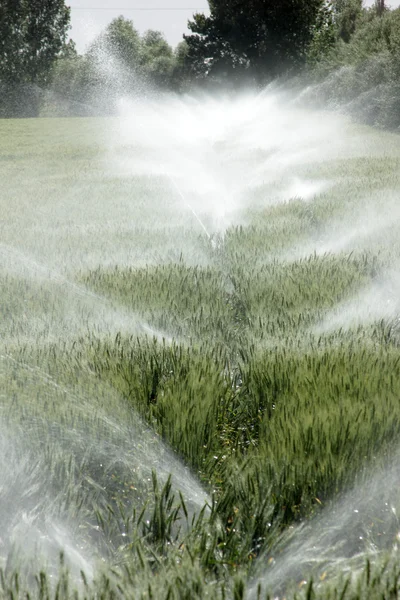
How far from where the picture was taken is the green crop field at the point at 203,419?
116 cm

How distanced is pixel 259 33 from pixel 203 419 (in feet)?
131

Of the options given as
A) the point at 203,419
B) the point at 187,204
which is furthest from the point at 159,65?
the point at 203,419

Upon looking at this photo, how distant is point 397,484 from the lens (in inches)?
54.4

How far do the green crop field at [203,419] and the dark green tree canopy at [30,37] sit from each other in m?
35.5

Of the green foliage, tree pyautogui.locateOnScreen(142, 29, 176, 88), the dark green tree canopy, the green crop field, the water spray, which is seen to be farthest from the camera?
tree pyautogui.locateOnScreen(142, 29, 176, 88)

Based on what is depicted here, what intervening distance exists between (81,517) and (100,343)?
0.91 metres

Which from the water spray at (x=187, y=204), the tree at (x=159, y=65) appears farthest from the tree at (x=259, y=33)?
the water spray at (x=187, y=204)

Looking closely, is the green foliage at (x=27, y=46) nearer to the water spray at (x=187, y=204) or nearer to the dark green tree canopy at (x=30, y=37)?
the dark green tree canopy at (x=30, y=37)

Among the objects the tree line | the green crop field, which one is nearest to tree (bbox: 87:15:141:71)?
the tree line

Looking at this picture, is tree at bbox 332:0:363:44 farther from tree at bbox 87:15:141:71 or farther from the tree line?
tree at bbox 87:15:141:71

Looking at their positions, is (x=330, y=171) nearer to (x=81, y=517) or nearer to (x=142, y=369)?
(x=142, y=369)

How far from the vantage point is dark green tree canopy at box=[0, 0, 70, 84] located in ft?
117

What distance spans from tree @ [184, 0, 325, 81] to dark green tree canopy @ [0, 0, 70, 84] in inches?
303

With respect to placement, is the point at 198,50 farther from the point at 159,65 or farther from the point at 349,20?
the point at 349,20
